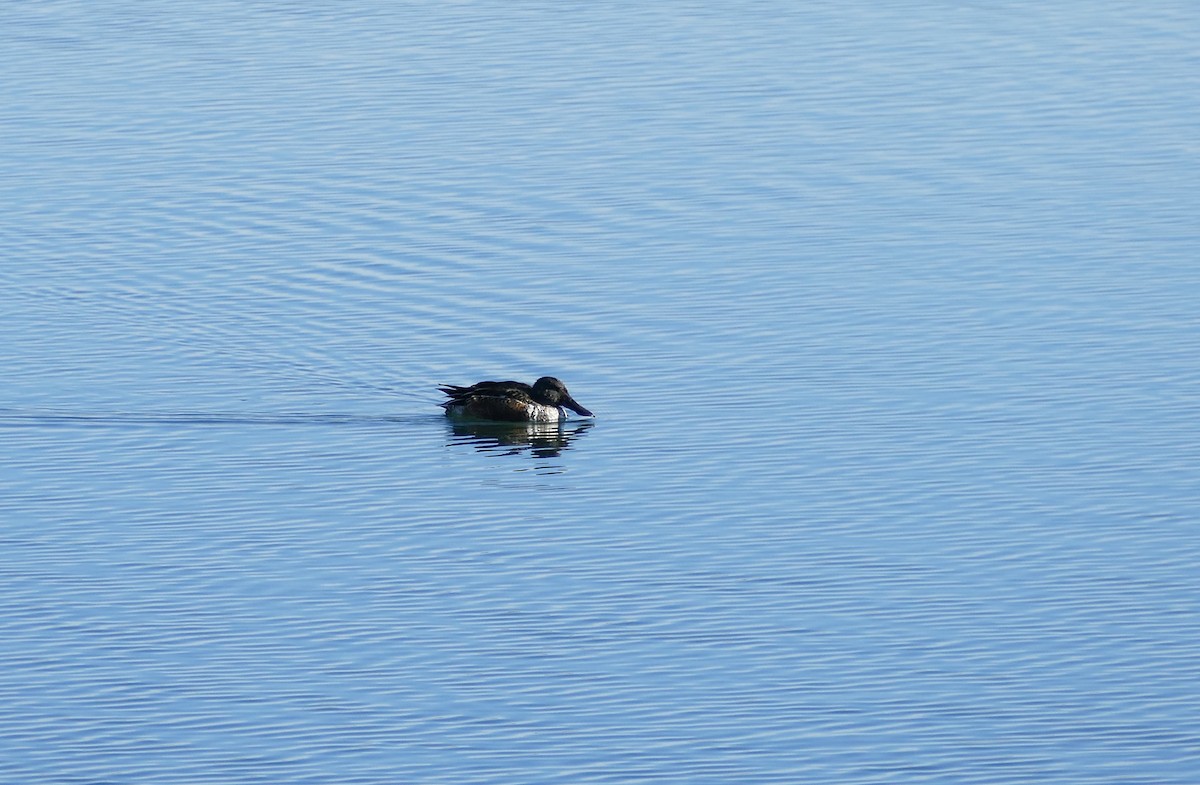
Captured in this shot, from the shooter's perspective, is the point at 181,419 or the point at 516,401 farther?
the point at 181,419

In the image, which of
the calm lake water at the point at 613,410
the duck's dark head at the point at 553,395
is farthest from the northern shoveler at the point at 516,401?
the calm lake water at the point at 613,410

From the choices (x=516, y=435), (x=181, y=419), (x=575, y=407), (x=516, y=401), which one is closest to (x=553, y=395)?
(x=575, y=407)

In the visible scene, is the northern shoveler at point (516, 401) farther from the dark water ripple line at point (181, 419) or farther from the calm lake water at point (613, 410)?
the dark water ripple line at point (181, 419)

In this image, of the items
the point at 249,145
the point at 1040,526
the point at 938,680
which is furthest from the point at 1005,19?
the point at 938,680

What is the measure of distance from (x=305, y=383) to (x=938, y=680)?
26.1ft

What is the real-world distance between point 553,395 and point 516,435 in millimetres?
565

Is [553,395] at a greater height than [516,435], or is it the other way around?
[553,395]

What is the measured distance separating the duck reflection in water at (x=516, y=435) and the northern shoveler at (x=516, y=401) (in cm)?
9

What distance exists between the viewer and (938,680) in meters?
13.3

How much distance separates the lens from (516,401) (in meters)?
18.7

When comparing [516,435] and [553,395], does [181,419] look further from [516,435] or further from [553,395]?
[553,395]

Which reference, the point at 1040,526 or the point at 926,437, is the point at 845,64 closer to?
the point at 926,437

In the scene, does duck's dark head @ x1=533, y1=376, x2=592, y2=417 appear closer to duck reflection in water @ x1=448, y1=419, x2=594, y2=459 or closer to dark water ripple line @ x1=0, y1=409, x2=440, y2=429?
duck reflection in water @ x1=448, y1=419, x2=594, y2=459

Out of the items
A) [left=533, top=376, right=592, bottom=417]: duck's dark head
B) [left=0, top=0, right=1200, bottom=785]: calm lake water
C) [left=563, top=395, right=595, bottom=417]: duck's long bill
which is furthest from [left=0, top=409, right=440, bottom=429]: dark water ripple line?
[left=563, top=395, right=595, bottom=417]: duck's long bill
